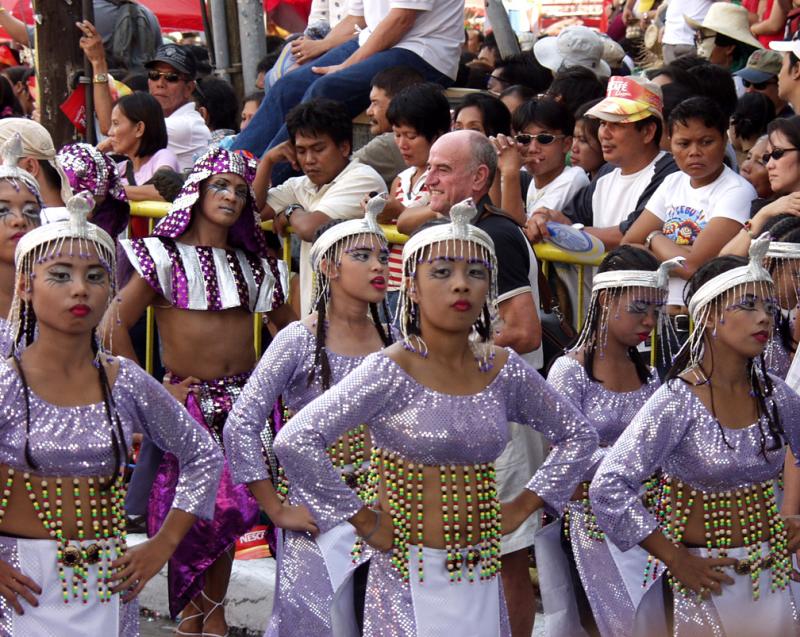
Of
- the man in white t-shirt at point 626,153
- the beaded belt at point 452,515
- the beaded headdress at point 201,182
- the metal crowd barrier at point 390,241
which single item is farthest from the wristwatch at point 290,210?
the beaded belt at point 452,515

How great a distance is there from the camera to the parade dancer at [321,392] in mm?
4852

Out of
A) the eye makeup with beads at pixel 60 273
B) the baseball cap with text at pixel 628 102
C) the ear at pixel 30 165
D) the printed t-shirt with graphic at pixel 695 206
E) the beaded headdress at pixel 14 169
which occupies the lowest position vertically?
the printed t-shirt with graphic at pixel 695 206

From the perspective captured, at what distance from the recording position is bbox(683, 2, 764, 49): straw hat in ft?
27.5

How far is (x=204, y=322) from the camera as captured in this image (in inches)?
230

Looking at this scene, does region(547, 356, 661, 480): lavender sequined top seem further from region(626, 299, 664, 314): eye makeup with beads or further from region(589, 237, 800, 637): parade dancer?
region(589, 237, 800, 637): parade dancer

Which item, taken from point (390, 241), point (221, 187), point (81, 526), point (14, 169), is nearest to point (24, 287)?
point (81, 526)

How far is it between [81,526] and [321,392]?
1225 millimetres

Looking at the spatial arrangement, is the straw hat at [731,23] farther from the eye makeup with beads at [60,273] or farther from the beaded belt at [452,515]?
the eye makeup with beads at [60,273]

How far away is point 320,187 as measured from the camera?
6.87 metres

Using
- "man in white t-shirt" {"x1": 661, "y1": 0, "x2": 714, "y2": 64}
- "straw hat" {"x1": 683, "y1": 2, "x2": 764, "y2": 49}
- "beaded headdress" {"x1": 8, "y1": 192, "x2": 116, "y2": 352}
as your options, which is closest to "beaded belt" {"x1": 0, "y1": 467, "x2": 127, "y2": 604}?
"beaded headdress" {"x1": 8, "y1": 192, "x2": 116, "y2": 352}

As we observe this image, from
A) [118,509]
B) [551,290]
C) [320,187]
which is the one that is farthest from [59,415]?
[320,187]

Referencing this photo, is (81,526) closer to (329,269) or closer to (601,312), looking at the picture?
(329,269)

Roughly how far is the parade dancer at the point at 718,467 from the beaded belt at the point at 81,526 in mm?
1440

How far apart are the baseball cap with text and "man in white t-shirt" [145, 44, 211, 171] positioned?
9.89 feet
